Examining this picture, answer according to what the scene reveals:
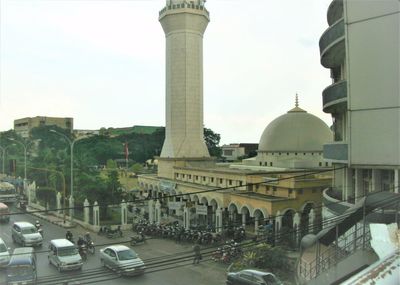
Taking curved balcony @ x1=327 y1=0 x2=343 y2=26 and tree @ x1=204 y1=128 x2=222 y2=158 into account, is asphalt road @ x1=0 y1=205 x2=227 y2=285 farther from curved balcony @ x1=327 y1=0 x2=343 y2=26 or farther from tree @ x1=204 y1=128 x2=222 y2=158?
tree @ x1=204 y1=128 x2=222 y2=158

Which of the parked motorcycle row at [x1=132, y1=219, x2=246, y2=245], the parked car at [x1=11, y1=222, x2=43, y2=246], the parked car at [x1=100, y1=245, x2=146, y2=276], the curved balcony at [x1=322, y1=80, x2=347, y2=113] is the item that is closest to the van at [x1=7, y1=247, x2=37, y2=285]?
the parked car at [x1=100, y1=245, x2=146, y2=276]

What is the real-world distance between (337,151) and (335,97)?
2023 millimetres

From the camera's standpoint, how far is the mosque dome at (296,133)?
3775 centimetres

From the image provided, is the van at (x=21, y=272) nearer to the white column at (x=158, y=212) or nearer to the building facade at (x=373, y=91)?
the building facade at (x=373, y=91)

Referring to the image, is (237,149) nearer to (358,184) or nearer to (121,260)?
(121,260)

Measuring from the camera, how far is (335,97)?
1543 cm

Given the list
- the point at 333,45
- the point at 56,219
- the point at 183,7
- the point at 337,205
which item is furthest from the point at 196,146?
the point at 337,205

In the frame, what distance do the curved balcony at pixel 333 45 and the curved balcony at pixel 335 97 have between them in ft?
4.14

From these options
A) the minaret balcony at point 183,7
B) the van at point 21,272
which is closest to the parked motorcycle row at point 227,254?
the van at point 21,272

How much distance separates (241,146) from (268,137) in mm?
61670

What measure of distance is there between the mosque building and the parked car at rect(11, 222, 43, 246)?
351 inches

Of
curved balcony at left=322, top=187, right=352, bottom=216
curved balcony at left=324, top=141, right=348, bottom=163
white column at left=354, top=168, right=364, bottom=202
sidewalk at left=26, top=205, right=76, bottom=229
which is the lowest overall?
sidewalk at left=26, top=205, right=76, bottom=229

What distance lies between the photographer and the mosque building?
100ft

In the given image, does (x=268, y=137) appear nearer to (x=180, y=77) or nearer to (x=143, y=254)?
(x=180, y=77)
